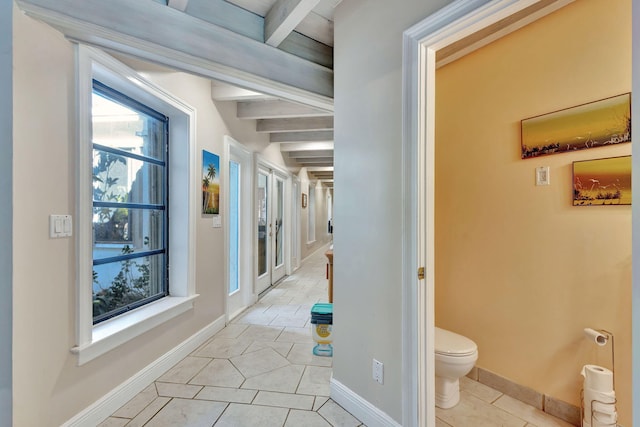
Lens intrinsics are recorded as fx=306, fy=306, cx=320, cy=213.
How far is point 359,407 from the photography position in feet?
5.87

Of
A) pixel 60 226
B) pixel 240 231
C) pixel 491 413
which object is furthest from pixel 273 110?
pixel 491 413

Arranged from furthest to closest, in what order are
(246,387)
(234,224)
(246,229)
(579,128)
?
(246,229)
(234,224)
(246,387)
(579,128)

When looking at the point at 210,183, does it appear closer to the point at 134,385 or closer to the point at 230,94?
the point at 230,94

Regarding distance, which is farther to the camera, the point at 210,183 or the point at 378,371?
the point at 210,183

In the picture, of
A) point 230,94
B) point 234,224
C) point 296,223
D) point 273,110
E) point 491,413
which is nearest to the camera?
point 491,413

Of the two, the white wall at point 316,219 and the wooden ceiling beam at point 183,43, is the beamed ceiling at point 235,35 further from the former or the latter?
the white wall at point 316,219

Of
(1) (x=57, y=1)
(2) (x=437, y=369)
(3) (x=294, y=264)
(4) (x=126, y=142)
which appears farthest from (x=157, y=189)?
(3) (x=294, y=264)

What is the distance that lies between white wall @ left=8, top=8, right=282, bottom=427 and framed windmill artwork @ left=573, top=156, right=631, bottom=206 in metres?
2.77

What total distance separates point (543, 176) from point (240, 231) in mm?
3194

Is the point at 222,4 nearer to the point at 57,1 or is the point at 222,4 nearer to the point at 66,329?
the point at 57,1

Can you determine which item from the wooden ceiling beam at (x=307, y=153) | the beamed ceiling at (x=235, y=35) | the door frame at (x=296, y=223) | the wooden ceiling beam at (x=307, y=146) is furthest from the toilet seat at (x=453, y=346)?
the door frame at (x=296, y=223)

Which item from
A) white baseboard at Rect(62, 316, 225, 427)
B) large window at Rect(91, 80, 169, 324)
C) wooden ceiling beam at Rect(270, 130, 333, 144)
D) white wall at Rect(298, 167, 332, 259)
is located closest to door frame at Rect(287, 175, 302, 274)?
white wall at Rect(298, 167, 332, 259)

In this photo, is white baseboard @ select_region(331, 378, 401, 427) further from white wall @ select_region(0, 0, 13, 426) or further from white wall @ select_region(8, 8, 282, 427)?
white wall @ select_region(0, 0, 13, 426)

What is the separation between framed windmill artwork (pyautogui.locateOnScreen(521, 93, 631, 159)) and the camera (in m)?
1.61
